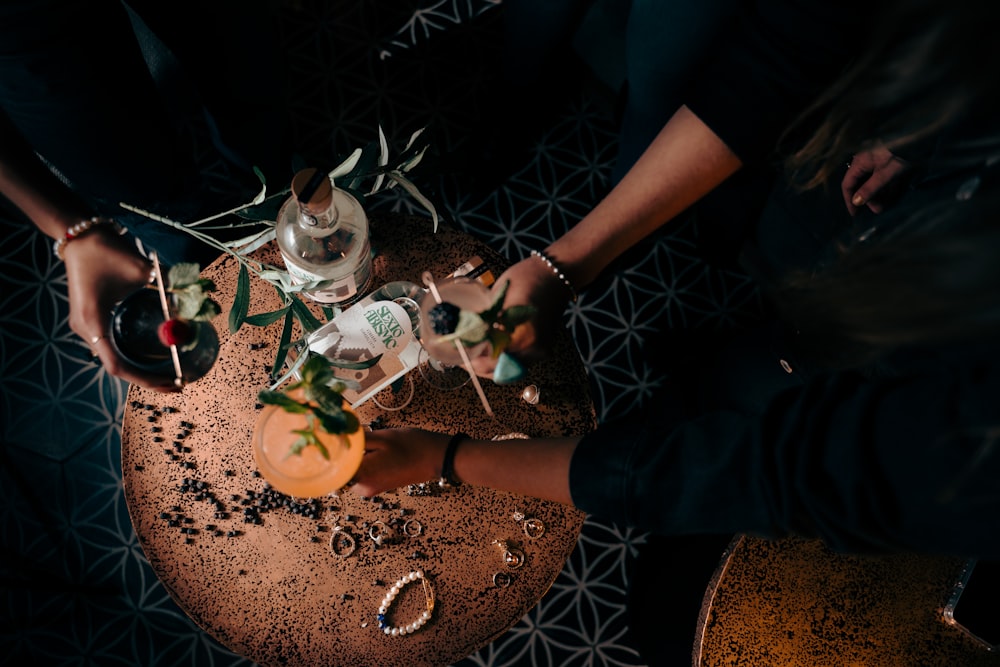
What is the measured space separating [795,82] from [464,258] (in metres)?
0.58

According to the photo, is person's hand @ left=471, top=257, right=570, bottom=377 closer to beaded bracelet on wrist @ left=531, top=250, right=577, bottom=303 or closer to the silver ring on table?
beaded bracelet on wrist @ left=531, top=250, right=577, bottom=303

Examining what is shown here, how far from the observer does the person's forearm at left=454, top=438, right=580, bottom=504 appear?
0.89 meters

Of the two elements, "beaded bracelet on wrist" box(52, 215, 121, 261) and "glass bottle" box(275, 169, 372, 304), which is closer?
"glass bottle" box(275, 169, 372, 304)

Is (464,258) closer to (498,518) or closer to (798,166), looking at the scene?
(498,518)

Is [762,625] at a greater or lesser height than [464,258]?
lesser

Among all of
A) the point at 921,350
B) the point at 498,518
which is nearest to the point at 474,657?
the point at 498,518

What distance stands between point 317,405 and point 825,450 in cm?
61

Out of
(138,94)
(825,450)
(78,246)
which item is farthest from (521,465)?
(138,94)

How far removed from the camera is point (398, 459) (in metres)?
0.92

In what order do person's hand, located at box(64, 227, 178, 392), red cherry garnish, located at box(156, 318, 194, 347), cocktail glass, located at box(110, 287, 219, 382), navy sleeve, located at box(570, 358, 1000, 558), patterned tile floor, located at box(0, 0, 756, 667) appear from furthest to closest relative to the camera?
patterned tile floor, located at box(0, 0, 756, 667) < person's hand, located at box(64, 227, 178, 392) < cocktail glass, located at box(110, 287, 219, 382) < red cherry garnish, located at box(156, 318, 194, 347) < navy sleeve, located at box(570, 358, 1000, 558)

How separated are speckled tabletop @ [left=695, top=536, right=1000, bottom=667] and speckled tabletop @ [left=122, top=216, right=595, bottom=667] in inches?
10.4

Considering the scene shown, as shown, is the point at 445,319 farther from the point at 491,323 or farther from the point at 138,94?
the point at 138,94

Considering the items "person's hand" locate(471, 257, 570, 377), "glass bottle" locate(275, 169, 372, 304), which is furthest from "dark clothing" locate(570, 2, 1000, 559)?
"glass bottle" locate(275, 169, 372, 304)

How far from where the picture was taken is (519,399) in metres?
1.05
